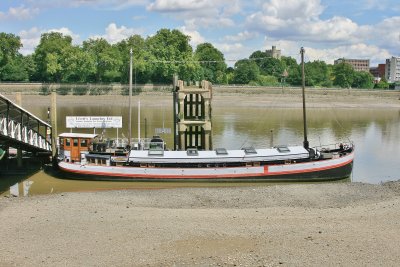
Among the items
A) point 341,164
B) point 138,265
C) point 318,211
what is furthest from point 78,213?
point 341,164

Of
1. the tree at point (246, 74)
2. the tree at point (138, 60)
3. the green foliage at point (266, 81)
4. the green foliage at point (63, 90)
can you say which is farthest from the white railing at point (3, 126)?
the tree at point (246, 74)

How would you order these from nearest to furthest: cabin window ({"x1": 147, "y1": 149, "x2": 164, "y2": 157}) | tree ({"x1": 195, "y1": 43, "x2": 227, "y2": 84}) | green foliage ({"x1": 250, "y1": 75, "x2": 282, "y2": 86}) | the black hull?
the black hull, cabin window ({"x1": 147, "y1": 149, "x2": 164, "y2": 157}), tree ({"x1": 195, "y1": 43, "x2": 227, "y2": 84}), green foliage ({"x1": 250, "y1": 75, "x2": 282, "y2": 86})

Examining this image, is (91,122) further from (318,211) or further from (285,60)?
(285,60)

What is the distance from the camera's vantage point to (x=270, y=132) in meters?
62.7

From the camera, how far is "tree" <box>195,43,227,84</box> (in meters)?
145

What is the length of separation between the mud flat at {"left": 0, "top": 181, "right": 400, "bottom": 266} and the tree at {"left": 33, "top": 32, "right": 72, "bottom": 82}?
3913 inches

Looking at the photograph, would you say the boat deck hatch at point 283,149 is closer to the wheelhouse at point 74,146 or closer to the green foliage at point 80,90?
the wheelhouse at point 74,146

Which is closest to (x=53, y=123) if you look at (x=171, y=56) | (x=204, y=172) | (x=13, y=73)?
(x=204, y=172)

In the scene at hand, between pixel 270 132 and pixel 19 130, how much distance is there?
36661 mm

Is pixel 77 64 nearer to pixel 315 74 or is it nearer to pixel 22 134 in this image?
pixel 315 74

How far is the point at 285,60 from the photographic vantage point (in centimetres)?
19150

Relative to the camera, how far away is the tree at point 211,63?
144875 mm

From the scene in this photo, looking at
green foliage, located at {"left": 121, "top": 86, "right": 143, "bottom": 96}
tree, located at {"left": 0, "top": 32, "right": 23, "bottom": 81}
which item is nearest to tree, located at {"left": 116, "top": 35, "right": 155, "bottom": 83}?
green foliage, located at {"left": 121, "top": 86, "right": 143, "bottom": 96}

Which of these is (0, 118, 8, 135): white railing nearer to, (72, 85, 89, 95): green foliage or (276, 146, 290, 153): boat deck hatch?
(276, 146, 290, 153): boat deck hatch
